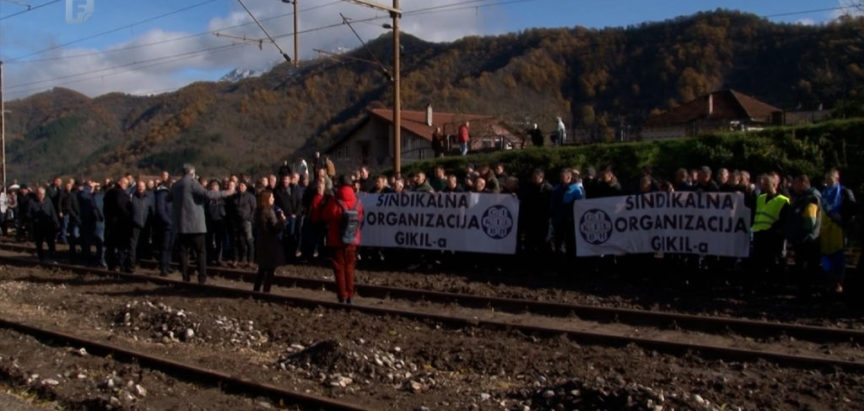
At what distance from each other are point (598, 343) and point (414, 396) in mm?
2770

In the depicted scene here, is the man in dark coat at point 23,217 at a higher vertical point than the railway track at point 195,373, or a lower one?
higher

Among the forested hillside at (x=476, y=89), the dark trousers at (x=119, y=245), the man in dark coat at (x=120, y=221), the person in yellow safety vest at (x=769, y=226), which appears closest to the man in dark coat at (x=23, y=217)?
the dark trousers at (x=119, y=245)

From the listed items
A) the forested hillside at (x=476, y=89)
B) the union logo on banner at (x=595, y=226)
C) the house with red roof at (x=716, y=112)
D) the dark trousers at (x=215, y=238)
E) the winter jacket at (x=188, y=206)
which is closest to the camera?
the winter jacket at (x=188, y=206)

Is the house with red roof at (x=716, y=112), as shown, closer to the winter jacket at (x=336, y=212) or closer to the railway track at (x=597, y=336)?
the railway track at (x=597, y=336)

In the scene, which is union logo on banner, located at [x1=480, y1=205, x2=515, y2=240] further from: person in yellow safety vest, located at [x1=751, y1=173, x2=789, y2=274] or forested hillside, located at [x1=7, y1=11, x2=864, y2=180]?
forested hillside, located at [x1=7, y1=11, x2=864, y2=180]

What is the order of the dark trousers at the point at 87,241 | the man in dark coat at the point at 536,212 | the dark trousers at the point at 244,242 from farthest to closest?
the dark trousers at the point at 87,241
the dark trousers at the point at 244,242
the man in dark coat at the point at 536,212

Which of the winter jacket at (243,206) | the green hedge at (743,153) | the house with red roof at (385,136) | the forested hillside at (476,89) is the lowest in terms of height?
the winter jacket at (243,206)

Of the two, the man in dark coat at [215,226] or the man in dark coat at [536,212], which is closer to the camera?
the man in dark coat at [536,212]

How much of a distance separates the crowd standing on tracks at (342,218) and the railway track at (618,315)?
4.28 ft

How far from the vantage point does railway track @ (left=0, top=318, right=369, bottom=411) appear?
23.6 ft

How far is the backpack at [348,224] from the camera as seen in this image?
11.4 meters

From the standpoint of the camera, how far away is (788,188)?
13203 millimetres

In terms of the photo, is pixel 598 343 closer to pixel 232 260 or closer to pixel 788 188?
pixel 788 188

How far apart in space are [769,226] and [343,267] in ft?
19.9
